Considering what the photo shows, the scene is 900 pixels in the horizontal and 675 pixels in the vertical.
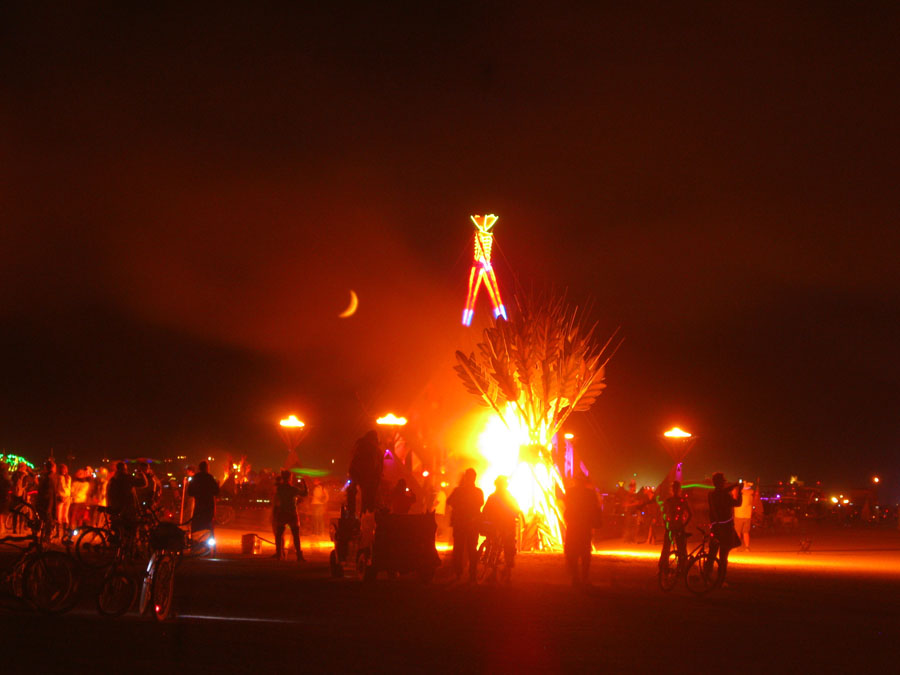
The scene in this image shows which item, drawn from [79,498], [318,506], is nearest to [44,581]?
[79,498]

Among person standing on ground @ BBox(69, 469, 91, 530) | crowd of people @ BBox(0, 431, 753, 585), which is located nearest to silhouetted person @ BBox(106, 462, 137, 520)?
crowd of people @ BBox(0, 431, 753, 585)

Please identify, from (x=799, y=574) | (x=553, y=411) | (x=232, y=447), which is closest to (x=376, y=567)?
(x=799, y=574)

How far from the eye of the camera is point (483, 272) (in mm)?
41562

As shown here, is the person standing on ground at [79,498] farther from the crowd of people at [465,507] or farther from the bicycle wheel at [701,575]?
the bicycle wheel at [701,575]

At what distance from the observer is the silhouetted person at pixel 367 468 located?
17234 millimetres

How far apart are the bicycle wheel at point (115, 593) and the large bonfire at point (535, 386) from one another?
14.3 m

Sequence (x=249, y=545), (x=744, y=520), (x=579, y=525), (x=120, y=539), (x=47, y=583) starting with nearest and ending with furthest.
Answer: (x=47, y=583) → (x=120, y=539) → (x=579, y=525) → (x=249, y=545) → (x=744, y=520)

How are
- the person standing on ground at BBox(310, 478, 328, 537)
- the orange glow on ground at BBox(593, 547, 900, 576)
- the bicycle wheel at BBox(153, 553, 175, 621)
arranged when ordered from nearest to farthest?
the bicycle wheel at BBox(153, 553, 175, 621) < the orange glow on ground at BBox(593, 547, 900, 576) < the person standing on ground at BBox(310, 478, 328, 537)

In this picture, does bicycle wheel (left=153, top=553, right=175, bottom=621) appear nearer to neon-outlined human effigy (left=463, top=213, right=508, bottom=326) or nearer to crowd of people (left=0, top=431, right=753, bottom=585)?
crowd of people (left=0, top=431, right=753, bottom=585)

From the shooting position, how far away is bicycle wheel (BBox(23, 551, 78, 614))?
1059 cm

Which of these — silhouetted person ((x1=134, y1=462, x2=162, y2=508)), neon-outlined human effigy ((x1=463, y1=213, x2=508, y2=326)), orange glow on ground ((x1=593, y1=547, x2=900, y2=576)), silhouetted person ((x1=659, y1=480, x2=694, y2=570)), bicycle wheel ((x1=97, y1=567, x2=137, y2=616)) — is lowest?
bicycle wheel ((x1=97, y1=567, x2=137, y2=616))

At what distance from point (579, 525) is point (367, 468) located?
3598 millimetres

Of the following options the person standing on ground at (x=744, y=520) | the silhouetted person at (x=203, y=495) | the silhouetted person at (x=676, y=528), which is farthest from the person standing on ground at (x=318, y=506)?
the silhouetted person at (x=676, y=528)

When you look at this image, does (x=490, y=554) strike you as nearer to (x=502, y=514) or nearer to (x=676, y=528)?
(x=502, y=514)
